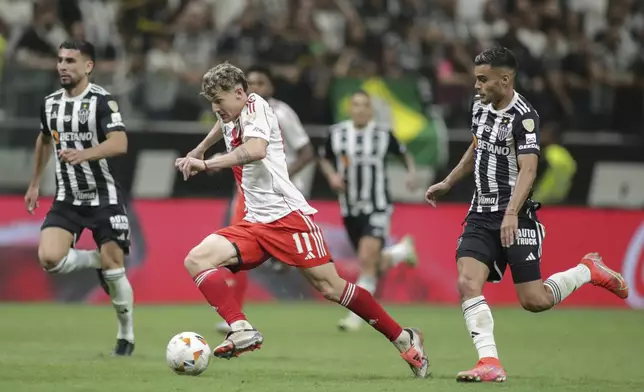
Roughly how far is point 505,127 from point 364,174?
5.46m

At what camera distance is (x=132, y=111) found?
50.8ft

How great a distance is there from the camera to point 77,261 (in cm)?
940

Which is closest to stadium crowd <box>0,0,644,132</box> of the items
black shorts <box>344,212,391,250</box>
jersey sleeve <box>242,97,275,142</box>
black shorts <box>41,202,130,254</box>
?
black shorts <box>344,212,391,250</box>

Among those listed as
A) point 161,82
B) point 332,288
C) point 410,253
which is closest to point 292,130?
point 410,253

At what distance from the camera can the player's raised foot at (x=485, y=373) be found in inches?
295

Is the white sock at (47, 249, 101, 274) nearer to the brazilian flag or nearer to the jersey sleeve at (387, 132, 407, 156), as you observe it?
the jersey sleeve at (387, 132, 407, 156)

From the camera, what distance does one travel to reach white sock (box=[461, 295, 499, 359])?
7680mm

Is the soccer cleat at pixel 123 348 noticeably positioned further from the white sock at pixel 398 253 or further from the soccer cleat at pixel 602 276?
the white sock at pixel 398 253

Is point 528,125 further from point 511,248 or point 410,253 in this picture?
point 410,253

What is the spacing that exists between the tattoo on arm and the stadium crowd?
7.97m

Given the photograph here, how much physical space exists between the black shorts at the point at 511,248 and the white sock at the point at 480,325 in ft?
1.02

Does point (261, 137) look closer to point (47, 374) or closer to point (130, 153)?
point (47, 374)

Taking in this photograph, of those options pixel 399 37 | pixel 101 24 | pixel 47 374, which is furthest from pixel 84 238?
pixel 47 374

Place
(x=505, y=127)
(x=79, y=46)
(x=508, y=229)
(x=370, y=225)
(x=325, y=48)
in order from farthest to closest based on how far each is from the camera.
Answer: (x=325, y=48) < (x=370, y=225) < (x=79, y=46) < (x=505, y=127) < (x=508, y=229)
